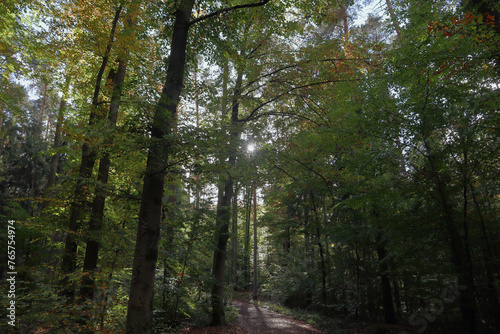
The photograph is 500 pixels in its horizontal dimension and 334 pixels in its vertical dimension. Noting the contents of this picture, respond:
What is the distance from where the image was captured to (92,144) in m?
5.74

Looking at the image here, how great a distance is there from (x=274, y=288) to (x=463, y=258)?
1739 cm

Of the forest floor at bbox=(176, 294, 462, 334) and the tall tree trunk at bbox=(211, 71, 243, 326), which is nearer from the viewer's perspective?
the forest floor at bbox=(176, 294, 462, 334)

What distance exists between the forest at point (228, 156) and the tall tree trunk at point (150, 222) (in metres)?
0.02

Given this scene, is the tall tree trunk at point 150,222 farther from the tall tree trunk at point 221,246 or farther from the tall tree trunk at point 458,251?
the tall tree trunk at point 458,251

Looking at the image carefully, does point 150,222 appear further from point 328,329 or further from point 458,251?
point 328,329

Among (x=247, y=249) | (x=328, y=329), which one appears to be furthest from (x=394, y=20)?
(x=247, y=249)

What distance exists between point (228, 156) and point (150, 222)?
1.56 metres

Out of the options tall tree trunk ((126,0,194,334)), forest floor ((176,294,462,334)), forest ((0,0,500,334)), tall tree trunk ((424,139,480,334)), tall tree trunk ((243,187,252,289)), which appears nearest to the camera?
tall tree trunk ((126,0,194,334))

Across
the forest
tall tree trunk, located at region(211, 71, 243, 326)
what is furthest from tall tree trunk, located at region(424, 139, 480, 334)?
tall tree trunk, located at region(211, 71, 243, 326)

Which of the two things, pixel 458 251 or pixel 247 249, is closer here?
pixel 458 251

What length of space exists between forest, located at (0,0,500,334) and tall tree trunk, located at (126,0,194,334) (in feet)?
0.07

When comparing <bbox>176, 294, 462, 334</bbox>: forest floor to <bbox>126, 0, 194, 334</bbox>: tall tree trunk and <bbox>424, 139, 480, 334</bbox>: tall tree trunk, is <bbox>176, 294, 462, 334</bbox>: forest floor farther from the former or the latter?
<bbox>126, 0, 194, 334</bbox>: tall tree trunk

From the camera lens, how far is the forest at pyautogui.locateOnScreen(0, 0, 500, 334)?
169 inches

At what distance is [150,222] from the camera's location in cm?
367
